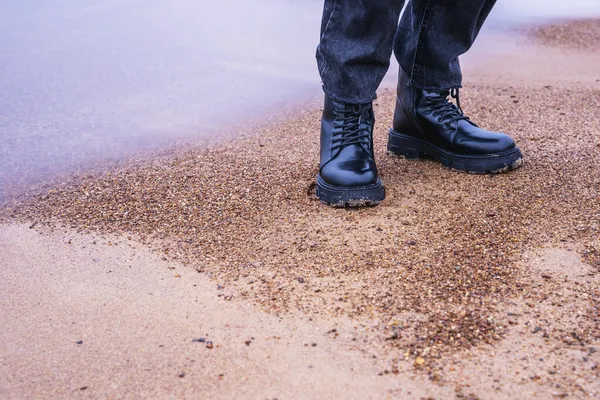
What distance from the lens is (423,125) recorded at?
211 cm

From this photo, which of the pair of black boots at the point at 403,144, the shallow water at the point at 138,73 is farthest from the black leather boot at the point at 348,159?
the shallow water at the point at 138,73

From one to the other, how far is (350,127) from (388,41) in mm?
266

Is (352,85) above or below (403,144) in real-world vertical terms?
above

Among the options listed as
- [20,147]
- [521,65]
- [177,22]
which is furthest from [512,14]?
[20,147]

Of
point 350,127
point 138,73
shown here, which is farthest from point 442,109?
point 138,73

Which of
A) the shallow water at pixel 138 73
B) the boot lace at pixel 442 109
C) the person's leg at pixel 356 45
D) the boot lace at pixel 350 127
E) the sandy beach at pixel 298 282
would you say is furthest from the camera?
the shallow water at pixel 138 73

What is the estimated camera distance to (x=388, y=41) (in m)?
1.84

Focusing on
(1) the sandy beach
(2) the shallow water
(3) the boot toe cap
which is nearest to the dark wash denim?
(3) the boot toe cap

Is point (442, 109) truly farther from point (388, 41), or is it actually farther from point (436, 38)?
point (388, 41)

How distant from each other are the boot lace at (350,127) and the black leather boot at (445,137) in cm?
23

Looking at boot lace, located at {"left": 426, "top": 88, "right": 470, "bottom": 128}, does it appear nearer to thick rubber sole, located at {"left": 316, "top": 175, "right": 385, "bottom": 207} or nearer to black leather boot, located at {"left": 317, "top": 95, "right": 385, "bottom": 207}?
black leather boot, located at {"left": 317, "top": 95, "right": 385, "bottom": 207}

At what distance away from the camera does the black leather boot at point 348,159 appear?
6.03 ft

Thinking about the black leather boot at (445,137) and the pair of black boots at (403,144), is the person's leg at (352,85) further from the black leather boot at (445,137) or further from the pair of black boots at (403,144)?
the black leather boot at (445,137)

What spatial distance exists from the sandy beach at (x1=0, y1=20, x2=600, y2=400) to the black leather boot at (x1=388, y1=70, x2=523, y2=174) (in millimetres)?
46
